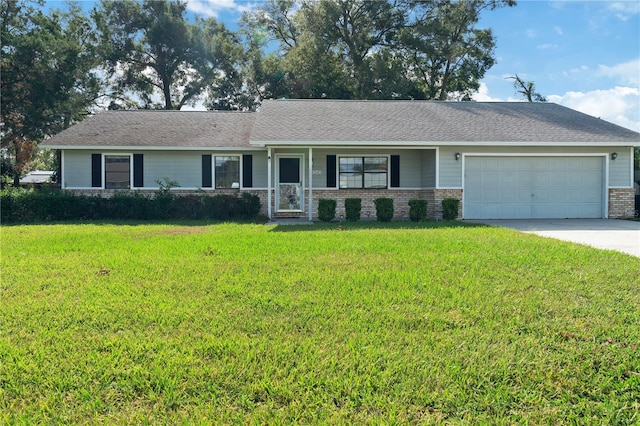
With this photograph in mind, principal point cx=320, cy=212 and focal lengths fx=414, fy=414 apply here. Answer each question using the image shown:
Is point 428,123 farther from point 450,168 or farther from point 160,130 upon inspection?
point 160,130

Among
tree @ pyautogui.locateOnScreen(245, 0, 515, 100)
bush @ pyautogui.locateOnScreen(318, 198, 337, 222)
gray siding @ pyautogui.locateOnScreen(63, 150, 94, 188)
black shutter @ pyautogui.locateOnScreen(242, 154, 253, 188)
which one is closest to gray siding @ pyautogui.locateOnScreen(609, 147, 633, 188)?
bush @ pyautogui.locateOnScreen(318, 198, 337, 222)

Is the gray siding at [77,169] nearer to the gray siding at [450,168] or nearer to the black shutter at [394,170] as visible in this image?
the black shutter at [394,170]

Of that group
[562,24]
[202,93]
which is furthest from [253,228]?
[202,93]

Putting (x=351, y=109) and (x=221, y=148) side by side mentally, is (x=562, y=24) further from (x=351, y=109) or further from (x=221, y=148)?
(x=221, y=148)

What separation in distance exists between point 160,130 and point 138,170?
2.04 metres

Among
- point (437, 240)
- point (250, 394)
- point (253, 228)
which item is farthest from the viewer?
point (253, 228)

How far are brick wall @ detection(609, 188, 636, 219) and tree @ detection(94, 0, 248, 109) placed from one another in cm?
2367

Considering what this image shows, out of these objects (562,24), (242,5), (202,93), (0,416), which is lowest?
(0,416)

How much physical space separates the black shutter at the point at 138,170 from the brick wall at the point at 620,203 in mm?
16115

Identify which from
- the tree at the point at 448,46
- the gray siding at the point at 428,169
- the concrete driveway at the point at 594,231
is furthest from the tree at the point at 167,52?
the concrete driveway at the point at 594,231

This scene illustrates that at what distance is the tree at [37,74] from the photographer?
21344 millimetres

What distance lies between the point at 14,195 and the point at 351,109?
12025 millimetres

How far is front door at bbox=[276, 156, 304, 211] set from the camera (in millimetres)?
15242

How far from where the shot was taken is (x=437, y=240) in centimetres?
827
